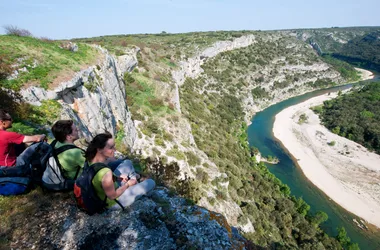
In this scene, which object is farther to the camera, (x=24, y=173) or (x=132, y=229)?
(x=132, y=229)

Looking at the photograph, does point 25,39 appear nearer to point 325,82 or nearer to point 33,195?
point 33,195

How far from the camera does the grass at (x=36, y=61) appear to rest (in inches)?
420

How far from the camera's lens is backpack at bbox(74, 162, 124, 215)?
181 inches

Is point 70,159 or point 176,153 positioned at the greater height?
point 70,159

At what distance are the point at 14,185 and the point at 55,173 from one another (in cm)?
114

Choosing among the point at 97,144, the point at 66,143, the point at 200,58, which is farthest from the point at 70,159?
the point at 200,58

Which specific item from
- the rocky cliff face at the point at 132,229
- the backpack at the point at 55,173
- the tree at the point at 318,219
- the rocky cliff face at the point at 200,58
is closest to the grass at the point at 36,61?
the backpack at the point at 55,173

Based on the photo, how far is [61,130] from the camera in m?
5.22

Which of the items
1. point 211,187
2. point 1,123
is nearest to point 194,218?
point 1,123

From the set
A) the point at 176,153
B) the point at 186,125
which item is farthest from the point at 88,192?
the point at 186,125

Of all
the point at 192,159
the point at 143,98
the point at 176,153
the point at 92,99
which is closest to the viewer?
the point at 92,99

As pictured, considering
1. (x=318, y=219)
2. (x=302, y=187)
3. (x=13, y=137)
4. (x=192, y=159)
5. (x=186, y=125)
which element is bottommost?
(x=302, y=187)

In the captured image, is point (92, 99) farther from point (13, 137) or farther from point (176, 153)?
point (176, 153)

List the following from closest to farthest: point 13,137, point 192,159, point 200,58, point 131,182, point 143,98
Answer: point 13,137 → point 131,182 → point 192,159 → point 143,98 → point 200,58
